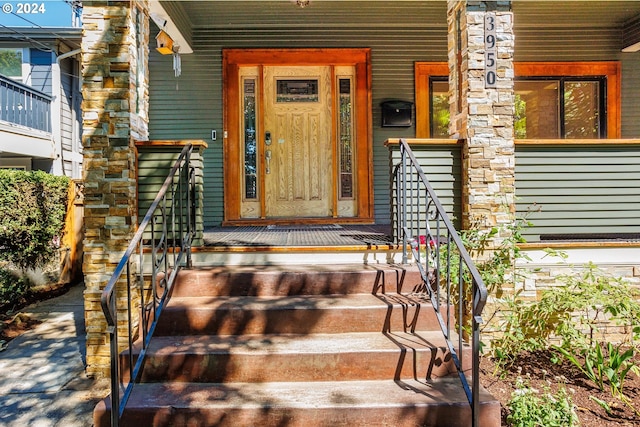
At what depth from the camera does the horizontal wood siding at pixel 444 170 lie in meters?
3.87

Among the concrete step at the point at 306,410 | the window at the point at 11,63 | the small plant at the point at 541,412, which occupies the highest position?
the window at the point at 11,63

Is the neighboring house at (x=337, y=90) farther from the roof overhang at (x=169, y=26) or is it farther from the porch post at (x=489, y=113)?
the porch post at (x=489, y=113)

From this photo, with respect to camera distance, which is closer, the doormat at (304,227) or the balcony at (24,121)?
the doormat at (304,227)

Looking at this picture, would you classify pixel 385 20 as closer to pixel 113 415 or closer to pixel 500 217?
pixel 500 217

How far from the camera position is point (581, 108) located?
20.2ft

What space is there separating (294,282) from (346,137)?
3197 mm

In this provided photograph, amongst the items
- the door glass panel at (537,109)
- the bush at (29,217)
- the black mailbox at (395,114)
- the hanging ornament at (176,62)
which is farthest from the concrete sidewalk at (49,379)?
the door glass panel at (537,109)

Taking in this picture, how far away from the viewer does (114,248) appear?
3.51 m

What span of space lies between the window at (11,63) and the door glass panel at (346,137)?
293 inches

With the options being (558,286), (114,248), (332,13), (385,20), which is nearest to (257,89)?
(332,13)

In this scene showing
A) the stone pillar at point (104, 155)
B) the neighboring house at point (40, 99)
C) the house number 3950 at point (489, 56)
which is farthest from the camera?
the neighboring house at point (40, 99)

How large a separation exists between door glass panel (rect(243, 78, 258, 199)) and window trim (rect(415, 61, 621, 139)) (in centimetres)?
229

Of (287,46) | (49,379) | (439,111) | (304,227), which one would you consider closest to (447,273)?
(304,227)

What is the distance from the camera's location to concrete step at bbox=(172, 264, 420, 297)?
3.29 m
